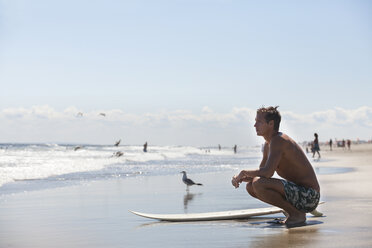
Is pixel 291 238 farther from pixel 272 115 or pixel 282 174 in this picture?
pixel 272 115

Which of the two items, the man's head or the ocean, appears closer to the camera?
the man's head

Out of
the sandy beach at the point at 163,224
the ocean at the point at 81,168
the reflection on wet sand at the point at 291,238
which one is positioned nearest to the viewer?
the reflection on wet sand at the point at 291,238

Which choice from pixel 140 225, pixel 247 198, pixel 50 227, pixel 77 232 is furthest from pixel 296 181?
pixel 247 198

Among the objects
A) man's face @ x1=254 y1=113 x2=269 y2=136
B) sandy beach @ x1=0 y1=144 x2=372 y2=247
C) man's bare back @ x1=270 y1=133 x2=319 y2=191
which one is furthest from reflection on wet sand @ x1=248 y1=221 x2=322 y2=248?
man's face @ x1=254 y1=113 x2=269 y2=136

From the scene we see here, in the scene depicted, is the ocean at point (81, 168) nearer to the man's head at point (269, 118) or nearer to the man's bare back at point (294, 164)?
the man's head at point (269, 118)

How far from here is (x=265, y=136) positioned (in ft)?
Answer: 18.7

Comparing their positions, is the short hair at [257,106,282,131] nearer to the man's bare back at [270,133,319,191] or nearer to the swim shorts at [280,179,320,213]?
the man's bare back at [270,133,319,191]

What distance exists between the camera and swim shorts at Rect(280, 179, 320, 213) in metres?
5.60

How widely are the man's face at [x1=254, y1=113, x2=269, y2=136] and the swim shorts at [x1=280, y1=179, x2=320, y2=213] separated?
23.1 inches

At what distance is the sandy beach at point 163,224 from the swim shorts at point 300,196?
261 millimetres

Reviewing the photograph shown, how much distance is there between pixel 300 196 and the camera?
5633 mm

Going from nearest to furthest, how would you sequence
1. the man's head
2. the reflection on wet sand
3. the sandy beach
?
the reflection on wet sand
the sandy beach
the man's head

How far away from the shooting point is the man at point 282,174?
5.52 meters

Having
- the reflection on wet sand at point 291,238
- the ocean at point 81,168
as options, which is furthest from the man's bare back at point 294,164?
the ocean at point 81,168
